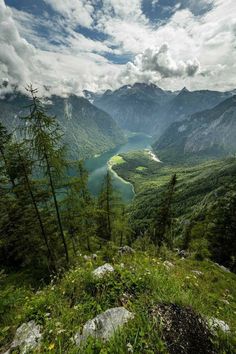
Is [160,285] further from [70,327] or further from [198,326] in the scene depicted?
[70,327]

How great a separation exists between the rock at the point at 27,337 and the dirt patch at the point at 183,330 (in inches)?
96.4

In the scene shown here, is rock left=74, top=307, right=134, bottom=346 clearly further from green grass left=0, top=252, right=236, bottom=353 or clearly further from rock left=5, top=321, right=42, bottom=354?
rock left=5, top=321, right=42, bottom=354

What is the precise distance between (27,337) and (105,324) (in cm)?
173

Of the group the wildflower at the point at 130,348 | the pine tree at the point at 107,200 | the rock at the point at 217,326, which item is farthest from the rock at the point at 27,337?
the pine tree at the point at 107,200

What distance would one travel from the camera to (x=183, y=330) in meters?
4.08

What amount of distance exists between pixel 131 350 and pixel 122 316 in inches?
41.3

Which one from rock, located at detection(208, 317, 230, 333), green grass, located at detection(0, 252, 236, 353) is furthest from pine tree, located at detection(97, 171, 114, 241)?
rock, located at detection(208, 317, 230, 333)

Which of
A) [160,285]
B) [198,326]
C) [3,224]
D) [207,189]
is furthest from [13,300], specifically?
[207,189]

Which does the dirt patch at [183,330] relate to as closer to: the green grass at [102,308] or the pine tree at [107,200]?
the green grass at [102,308]

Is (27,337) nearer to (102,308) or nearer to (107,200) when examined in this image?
(102,308)

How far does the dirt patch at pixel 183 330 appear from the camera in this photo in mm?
3707

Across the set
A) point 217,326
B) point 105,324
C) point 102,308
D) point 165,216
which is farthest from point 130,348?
point 165,216

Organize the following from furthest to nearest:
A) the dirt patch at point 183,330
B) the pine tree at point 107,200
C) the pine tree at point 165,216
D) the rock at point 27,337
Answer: the pine tree at point 107,200, the pine tree at point 165,216, the rock at point 27,337, the dirt patch at point 183,330

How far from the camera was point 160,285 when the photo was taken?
573cm
